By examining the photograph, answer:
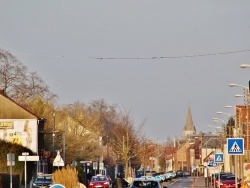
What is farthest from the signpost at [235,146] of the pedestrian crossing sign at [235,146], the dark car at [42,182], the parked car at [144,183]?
Answer: the dark car at [42,182]

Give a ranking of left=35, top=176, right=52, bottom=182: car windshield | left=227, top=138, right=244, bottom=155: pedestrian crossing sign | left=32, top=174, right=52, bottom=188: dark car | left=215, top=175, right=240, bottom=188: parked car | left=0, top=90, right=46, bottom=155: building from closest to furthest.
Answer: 1. left=227, top=138, right=244, bottom=155: pedestrian crossing sign
2. left=32, top=174, right=52, bottom=188: dark car
3. left=35, top=176, right=52, bottom=182: car windshield
4. left=215, top=175, right=240, bottom=188: parked car
5. left=0, top=90, right=46, bottom=155: building

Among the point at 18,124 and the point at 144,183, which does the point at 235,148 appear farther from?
the point at 18,124

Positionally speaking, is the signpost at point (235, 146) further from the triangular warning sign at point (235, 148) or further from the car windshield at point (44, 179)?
the car windshield at point (44, 179)

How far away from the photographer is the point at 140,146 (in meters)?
120

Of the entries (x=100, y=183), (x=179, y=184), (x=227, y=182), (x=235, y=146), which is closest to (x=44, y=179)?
(x=100, y=183)

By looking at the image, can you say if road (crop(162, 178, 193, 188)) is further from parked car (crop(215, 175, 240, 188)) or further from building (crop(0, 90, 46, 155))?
parked car (crop(215, 175, 240, 188))

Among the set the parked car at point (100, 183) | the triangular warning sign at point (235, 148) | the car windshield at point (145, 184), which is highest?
the triangular warning sign at point (235, 148)

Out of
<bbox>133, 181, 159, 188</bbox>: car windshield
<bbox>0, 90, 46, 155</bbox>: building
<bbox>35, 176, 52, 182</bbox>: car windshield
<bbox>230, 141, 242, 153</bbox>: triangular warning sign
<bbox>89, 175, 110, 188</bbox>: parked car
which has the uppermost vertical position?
<bbox>0, 90, 46, 155</bbox>: building

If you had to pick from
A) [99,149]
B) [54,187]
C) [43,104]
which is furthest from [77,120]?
[54,187]

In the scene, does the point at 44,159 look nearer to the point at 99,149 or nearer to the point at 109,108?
the point at 99,149

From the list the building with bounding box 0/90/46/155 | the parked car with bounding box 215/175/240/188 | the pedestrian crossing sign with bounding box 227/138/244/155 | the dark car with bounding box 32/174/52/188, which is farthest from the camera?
the building with bounding box 0/90/46/155

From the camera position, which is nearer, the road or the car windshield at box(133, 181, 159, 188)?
the car windshield at box(133, 181, 159, 188)

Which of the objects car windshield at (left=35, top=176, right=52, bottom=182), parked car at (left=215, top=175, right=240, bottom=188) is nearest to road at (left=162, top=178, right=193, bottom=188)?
parked car at (left=215, top=175, right=240, bottom=188)

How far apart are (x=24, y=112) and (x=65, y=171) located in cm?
4525
